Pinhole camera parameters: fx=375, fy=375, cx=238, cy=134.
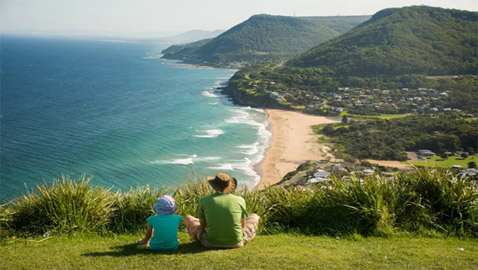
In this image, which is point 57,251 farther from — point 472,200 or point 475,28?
point 475,28

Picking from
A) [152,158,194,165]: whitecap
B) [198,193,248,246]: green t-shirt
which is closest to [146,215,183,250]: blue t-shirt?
[198,193,248,246]: green t-shirt

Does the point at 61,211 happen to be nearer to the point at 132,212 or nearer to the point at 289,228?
the point at 132,212

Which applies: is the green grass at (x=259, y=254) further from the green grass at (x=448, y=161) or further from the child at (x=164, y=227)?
the green grass at (x=448, y=161)

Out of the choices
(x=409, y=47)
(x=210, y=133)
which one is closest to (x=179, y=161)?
(x=210, y=133)

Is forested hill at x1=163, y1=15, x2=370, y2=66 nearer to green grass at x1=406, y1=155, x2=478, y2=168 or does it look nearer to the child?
green grass at x1=406, y1=155, x2=478, y2=168

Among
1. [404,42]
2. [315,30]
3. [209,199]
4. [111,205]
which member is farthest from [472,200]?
[315,30]

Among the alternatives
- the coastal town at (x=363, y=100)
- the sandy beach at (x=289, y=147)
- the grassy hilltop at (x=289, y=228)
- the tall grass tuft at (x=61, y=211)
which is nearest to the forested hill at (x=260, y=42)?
the coastal town at (x=363, y=100)
